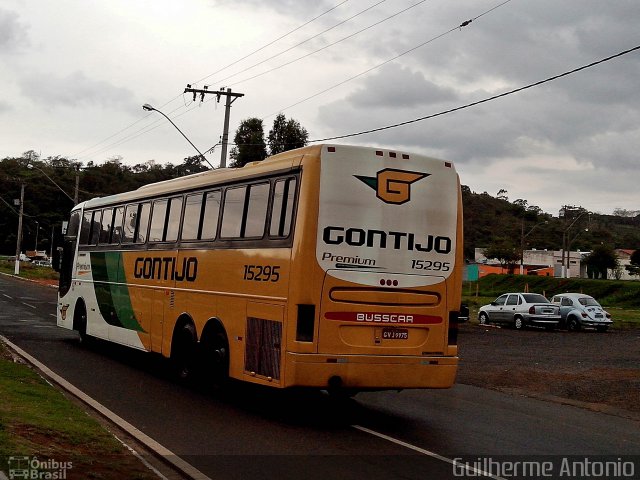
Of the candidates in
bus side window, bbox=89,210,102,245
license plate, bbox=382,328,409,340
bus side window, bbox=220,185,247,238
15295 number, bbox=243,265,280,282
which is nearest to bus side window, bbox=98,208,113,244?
bus side window, bbox=89,210,102,245

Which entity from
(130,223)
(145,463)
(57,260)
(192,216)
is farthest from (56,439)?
(57,260)

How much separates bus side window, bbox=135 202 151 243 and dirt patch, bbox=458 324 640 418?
7.06 meters

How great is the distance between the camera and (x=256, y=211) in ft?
39.3

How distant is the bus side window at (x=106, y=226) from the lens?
18.9m

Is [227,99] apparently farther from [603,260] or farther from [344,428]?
[603,260]

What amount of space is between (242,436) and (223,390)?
3637 millimetres

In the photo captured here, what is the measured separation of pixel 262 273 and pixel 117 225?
26.1ft

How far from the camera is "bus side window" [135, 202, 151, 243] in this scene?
16.5 metres

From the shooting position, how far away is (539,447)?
9.87m

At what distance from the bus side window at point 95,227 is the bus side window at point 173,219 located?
4940 mm

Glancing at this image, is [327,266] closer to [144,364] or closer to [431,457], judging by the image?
[431,457]

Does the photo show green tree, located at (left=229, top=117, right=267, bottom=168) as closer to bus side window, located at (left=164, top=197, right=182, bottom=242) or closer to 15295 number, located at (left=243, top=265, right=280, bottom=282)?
bus side window, located at (left=164, top=197, right=182, bottom=242)

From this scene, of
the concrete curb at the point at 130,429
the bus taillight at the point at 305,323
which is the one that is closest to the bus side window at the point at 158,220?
the concrete curb at the point at 130,429

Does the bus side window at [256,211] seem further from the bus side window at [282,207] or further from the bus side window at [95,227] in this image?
the bus side window at [95,227]
